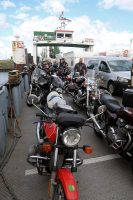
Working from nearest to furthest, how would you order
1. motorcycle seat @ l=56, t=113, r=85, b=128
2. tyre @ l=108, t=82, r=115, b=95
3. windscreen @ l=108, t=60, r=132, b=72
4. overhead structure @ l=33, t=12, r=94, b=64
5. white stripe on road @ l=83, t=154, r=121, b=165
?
1. motorcycle seat @ l=56, t=113, r=85, b=128
2. white stripe on road @ l=83, t=154, r=121, b=165
3. tyre @ l=108, t=82, r=115, b=95
4. windscreen @ l=108, t=60, r=132, b=72
5. overhead structure @ l=33, t=12, r=94, b=64

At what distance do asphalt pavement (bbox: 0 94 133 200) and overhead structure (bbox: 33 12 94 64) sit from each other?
45123mm

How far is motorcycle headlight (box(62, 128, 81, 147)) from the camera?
2.98 metres

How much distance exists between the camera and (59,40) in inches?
2173

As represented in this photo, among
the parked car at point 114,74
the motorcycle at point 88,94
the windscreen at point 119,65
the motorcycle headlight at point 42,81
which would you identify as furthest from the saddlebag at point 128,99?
the windscreen at point 119,65

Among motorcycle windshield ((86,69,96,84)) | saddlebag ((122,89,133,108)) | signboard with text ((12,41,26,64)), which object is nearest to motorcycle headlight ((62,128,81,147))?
saddlebag ((122,89,133,108))

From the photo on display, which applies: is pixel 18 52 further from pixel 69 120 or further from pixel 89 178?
pixel 69 120

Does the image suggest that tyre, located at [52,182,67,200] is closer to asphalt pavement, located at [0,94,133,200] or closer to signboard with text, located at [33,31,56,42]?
asphalt pavement, located at [0,94,133,200]

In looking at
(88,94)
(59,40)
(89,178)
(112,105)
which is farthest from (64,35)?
(89,178)

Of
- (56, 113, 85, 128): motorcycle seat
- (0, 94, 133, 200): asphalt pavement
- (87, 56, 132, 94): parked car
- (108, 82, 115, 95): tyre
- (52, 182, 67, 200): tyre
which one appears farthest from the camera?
(108, 82, 115, 95): tyre

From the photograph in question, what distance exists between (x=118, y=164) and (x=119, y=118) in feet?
2.82

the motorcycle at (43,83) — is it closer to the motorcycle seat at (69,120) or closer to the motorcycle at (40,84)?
the motorcycle at (40,84)

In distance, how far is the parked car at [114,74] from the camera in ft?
38.7

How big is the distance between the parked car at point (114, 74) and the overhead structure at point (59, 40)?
3656 centimetres

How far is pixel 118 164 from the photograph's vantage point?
Answer: 4660mm
